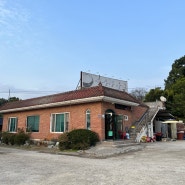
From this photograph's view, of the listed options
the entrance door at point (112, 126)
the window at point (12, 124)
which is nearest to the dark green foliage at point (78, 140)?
the entrance door at point (112, 126)

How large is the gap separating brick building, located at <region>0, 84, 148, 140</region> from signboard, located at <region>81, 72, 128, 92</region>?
273 inches

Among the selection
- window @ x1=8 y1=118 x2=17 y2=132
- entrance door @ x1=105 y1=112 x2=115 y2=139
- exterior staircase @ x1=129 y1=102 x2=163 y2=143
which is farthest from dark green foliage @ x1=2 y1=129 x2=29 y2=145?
exterior staircase @ x1=129 y1=102 x2=163 y2=143

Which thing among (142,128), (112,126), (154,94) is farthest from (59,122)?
(154,94)

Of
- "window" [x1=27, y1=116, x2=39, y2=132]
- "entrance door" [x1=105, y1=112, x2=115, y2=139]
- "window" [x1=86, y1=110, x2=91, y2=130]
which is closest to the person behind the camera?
"window" [x1=86, y1=110, x2=91, y2=130]

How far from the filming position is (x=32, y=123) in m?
24.9

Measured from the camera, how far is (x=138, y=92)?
72.2m

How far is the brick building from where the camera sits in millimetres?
19109

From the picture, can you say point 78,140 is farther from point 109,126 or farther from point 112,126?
point 112,126

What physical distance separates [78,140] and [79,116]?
322 centimetres

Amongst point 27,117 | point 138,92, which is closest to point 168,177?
point 27,117

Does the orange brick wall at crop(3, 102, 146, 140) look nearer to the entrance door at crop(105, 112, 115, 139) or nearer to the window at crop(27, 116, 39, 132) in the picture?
the window at crop(27, 116, 39, 132)

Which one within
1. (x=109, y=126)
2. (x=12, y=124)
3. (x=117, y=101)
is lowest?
(x=109, y=126)

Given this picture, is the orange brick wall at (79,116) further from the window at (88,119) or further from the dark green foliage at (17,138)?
the dark green foliage at (17,138)

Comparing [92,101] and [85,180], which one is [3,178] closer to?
[85,180]
